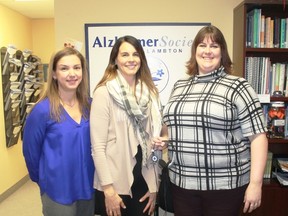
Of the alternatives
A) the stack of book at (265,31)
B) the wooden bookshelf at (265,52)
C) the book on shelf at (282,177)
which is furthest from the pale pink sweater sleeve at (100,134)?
the book on shelf at (282,177)

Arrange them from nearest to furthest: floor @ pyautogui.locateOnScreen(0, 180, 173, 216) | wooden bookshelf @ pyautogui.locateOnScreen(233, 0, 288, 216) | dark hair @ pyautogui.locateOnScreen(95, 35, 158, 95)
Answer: dark hair @ pyautogui.locateOnScreen(95, 35, 158, 95)
wooden bookshelf @ pyautogui.locateOnScreen(233, 0, 288, 216)
floor @ pyautogui.locateOnScreen(0, 180, 173, 216)

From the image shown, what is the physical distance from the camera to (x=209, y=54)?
1.38 m

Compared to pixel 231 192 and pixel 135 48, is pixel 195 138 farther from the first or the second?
pixel 135 48

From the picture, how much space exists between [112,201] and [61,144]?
38cm

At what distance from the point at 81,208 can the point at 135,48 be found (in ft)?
2.87

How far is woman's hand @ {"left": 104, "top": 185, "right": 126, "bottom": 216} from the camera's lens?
1454mm

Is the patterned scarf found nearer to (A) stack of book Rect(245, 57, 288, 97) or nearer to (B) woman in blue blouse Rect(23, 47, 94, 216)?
(B) woman in blue blouse Rect(23, 47, 94, 216)

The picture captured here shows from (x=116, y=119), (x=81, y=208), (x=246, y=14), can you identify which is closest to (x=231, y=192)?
(x=116, y=119)

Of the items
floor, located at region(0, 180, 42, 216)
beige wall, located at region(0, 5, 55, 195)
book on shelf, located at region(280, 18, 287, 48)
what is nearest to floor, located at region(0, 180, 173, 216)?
floor, located at region(0, 180, 42, 216)

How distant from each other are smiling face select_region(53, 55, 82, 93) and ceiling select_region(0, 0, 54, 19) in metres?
2.46

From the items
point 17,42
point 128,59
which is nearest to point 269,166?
point 128,59

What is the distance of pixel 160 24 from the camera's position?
7.92ft

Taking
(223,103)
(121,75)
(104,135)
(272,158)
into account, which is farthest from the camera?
(272,158)

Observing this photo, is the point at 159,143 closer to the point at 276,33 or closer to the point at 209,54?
the point at 209,54
